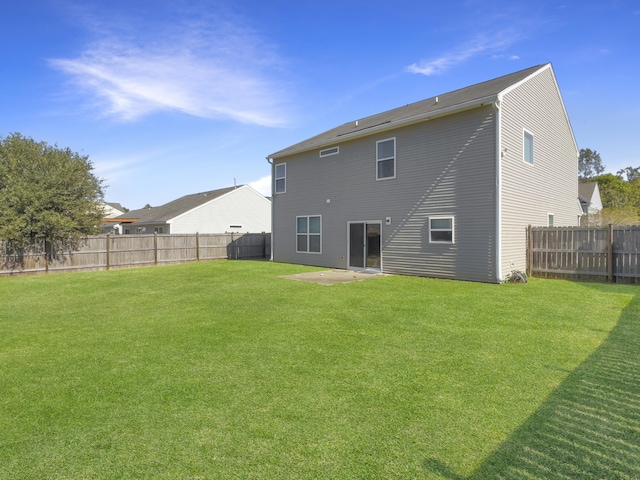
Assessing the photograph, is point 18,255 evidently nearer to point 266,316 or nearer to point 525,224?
point 266,316

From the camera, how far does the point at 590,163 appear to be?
66.2 meters

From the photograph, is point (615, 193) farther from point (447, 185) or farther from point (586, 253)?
point (447, 185)

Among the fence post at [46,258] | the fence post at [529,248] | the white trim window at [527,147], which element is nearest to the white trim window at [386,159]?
the white trim window at [527,147]

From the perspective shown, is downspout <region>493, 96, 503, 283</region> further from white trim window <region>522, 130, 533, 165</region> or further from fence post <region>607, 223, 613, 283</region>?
fence post <region>607, 223, 613, 283</region>

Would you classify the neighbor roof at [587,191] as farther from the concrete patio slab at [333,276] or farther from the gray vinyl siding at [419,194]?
the concrete patio slab at [333,276]

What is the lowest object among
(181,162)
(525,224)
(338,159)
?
(525,224)

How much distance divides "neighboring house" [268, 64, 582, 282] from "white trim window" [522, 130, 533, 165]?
0.03 meters

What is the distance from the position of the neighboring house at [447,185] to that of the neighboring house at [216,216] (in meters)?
12.9

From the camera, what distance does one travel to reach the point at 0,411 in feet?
10.2

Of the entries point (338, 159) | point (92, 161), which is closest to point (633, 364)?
point (338, 159)

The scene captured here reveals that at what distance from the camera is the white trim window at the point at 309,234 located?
1491 centimetres

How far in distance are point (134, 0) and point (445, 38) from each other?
32.1ft

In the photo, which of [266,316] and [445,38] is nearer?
[266,316]

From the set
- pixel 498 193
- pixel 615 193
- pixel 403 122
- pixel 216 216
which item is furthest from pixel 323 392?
pixel 615 193
